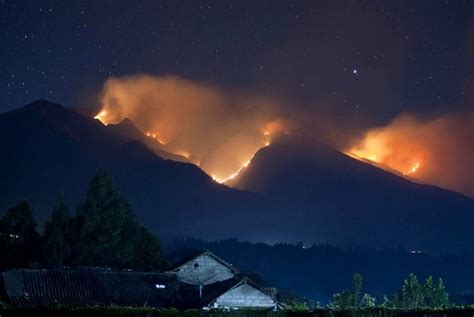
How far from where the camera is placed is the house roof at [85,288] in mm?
38303

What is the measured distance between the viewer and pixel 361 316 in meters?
24.1

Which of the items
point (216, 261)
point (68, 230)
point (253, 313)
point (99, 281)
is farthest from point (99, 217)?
point (253, 313)

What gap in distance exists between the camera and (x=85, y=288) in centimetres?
4031

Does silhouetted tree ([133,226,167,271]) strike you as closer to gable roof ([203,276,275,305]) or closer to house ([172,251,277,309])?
house ([172,251,277,309])

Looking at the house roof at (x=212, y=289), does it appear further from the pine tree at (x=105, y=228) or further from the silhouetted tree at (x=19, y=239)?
the silhouetted tree at (x=19, y=239)

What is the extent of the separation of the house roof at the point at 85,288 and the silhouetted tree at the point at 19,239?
52.0 feet

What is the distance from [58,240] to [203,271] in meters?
13.2

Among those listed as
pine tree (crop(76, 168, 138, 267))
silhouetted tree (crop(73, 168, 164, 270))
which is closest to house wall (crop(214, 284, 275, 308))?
silhouetted tree (crop(73, 168, 164, 270))

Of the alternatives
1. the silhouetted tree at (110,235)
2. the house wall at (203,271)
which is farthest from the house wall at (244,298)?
the silhouetted tree at (110,235)

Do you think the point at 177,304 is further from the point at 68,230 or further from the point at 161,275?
the point at 68,230

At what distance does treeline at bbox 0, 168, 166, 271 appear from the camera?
54.4m

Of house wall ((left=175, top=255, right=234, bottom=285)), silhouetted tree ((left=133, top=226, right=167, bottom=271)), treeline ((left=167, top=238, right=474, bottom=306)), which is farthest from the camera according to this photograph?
treeline ((left=167, top=238, right=474, bottom=306))

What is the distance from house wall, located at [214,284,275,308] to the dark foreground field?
19.6 meters

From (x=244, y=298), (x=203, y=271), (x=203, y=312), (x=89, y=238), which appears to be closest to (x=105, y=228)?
(x=89, y=238)
